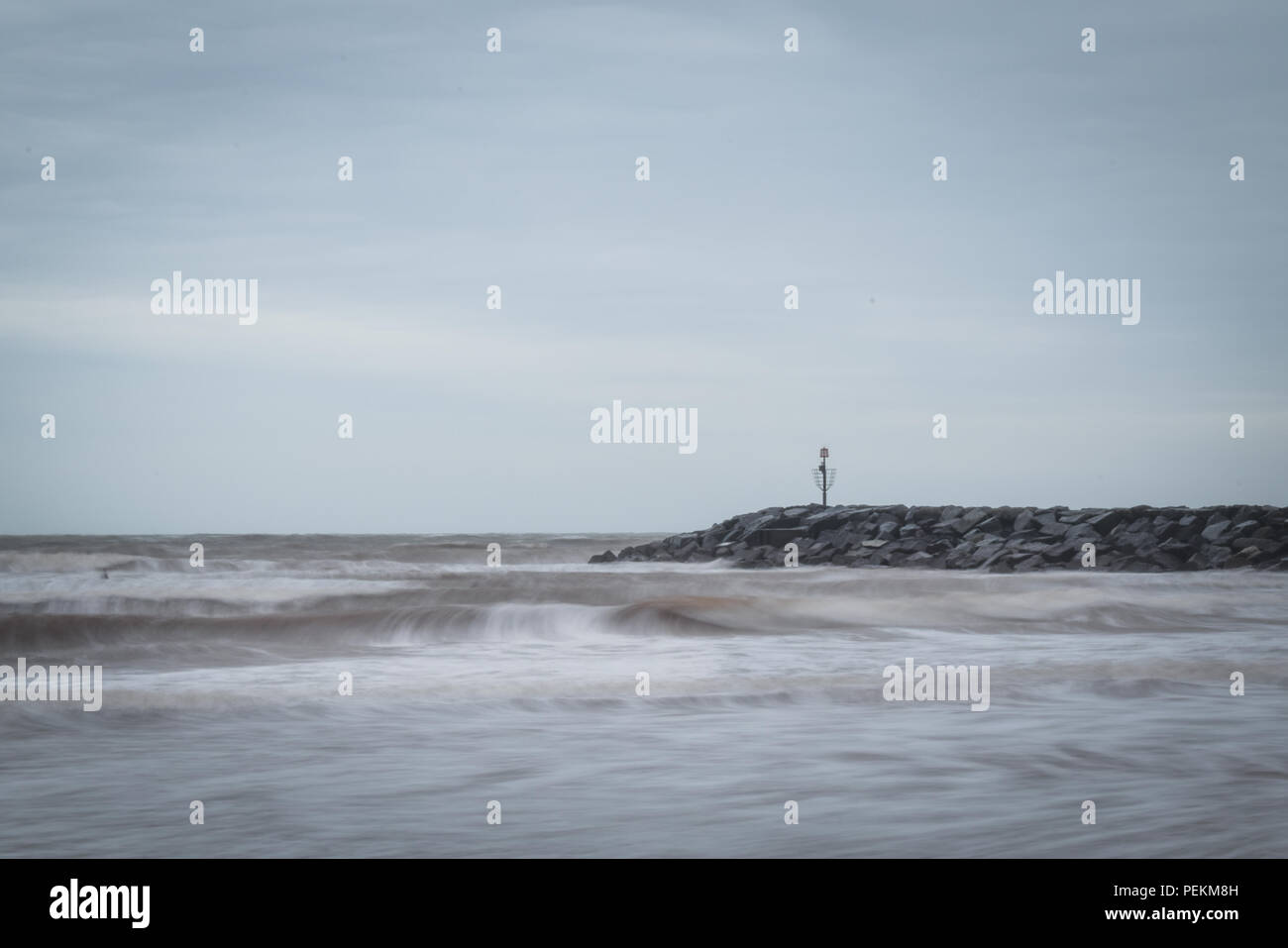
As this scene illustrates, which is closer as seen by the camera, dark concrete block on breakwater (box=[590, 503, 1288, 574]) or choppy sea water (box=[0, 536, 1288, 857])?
choppy sea water (box=[0, 536, 1288, 857])

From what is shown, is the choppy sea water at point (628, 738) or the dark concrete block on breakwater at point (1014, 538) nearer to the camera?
the choppy sea water at point (628, 738)

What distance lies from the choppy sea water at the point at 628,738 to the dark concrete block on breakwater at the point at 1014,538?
12.8 metres

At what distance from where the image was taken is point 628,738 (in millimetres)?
6504

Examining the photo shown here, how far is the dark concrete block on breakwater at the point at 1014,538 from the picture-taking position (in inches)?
1019

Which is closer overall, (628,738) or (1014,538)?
(628,738)

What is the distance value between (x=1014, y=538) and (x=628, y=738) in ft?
79.8

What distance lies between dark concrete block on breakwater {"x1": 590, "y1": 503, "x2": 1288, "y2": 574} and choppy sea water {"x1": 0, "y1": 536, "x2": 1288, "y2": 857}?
1282 cm

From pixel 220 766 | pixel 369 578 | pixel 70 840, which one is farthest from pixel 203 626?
pixel 369 578

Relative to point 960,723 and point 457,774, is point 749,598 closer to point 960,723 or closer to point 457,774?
point 960,723

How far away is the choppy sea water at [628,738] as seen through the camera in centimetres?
446

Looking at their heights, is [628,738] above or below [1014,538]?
below

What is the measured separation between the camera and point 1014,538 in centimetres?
2881

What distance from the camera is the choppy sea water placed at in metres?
4.46
